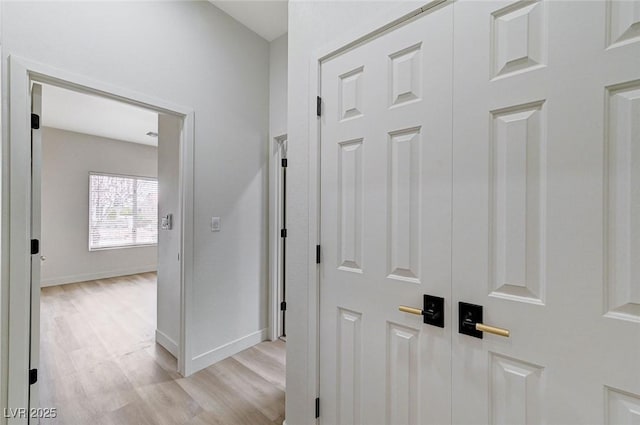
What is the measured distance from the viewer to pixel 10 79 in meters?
1.53

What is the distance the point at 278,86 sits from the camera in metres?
2.93

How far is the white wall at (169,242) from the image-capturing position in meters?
2.62

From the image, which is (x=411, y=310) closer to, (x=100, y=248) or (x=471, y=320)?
(x=471, y=320)

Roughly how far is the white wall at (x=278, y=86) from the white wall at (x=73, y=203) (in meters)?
4.69

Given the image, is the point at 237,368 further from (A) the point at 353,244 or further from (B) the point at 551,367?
(B) the point at 551,367

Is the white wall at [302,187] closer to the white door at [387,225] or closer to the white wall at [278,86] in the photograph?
the white door at [387,225]

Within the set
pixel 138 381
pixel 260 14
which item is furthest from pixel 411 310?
pixel 260 14

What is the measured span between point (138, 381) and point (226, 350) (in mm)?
702

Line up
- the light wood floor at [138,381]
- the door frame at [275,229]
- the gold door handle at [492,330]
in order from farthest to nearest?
the door frame at [275,229] → the light wood floor at [138,381] → the gold door handle at [492,330]

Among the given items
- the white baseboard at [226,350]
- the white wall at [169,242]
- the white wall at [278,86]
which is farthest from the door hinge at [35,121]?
the white baseboard at [226,350]

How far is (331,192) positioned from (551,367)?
1068 millimetres

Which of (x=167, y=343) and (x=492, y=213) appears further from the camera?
(x=167, y=343)

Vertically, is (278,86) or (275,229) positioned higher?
(278,86)

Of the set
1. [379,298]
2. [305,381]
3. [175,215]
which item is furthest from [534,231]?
[175,215]
